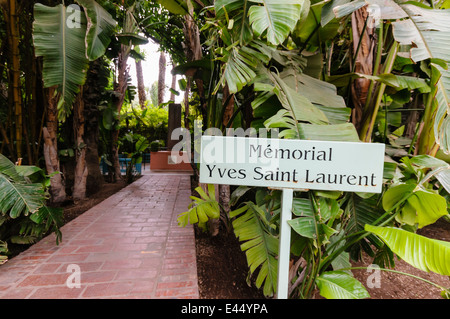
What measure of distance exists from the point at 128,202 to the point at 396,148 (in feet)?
12.9

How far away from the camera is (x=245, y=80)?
49.4 inches

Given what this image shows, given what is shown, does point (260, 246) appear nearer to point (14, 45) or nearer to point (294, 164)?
point (294, 164)

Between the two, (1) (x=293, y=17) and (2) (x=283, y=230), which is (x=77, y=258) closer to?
(2) (x=283, y=230)

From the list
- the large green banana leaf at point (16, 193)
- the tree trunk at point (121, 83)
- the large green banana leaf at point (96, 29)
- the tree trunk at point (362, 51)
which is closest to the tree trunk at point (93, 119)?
the tree trunk at point (121, 83)

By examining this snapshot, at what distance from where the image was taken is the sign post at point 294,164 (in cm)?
99

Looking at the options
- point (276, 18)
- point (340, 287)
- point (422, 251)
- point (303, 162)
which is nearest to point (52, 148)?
point (276, 18)

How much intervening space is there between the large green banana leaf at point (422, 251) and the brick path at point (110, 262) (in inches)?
52.6

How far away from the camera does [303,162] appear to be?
3.28 feet

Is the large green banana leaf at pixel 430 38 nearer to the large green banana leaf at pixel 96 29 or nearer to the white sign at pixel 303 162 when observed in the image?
the white sign at pixel 303 162

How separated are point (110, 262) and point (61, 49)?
2.00 m

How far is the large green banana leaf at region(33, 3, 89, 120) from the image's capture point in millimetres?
1956

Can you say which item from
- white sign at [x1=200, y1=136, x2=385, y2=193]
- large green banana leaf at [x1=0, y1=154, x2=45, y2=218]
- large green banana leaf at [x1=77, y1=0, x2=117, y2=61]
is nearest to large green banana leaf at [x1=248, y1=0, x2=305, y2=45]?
white sign at [x1=200, y1=136, x2=385, y2=193]

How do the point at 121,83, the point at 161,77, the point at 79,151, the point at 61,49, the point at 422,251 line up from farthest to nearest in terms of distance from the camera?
the point at 161,77
the point at 121,83
the point at 79,151
the point at 61,49
the point at 422,251
